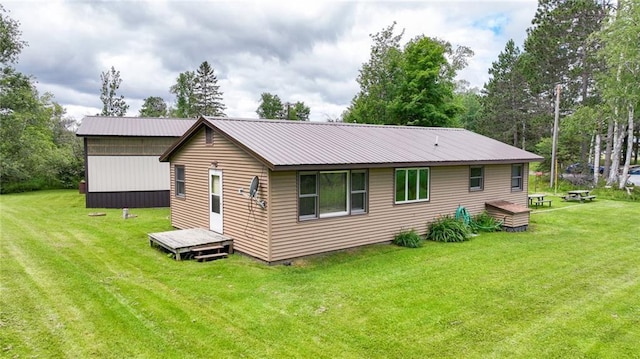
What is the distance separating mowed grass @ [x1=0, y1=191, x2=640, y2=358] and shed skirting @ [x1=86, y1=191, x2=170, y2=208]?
249 inches

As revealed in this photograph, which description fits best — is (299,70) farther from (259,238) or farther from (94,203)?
(259,238)

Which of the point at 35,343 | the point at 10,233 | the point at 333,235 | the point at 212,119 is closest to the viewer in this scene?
the point at 35,343

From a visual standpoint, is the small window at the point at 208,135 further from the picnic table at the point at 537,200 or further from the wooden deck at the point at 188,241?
Result: the picnic table at the point at 537,200

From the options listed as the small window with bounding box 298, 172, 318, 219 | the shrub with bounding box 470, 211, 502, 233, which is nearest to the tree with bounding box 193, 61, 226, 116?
the shrub with bounding box 470, 211, 502, 233

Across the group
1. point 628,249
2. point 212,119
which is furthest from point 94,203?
point 628,249

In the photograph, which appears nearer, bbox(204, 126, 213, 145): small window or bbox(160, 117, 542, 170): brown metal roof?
bbox(160, 117, 542, 170): brown metal roof

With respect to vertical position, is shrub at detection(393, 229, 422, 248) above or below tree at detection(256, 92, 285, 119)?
below

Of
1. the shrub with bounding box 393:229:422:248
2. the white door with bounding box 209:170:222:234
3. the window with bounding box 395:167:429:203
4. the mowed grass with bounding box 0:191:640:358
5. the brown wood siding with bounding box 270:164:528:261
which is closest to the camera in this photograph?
the mowed grass with bounding box 0:191:640:358

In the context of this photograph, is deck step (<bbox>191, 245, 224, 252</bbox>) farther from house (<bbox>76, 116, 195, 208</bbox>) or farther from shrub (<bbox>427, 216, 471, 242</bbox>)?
house (<bbox>76, 116, 195, 208</bbox>)

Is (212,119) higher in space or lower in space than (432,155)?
higher

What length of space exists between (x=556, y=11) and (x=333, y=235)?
82.3 ft

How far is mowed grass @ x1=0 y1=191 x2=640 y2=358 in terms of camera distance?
5285 millimetres

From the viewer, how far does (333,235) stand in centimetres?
967

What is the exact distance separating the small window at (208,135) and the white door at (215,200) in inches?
30.5
